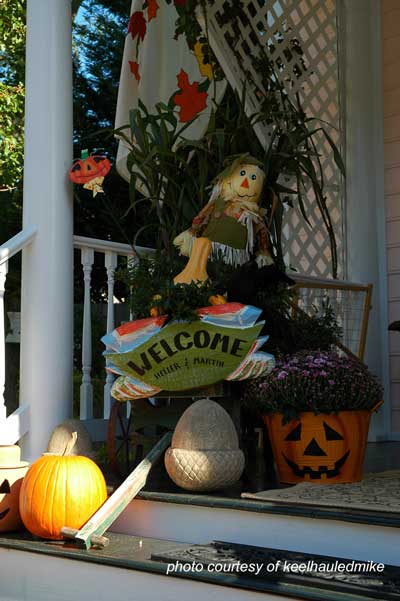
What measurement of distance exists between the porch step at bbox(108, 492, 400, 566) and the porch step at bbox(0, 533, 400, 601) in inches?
2.7

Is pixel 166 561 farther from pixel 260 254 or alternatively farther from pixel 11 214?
pixel 11 214

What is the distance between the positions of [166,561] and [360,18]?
351 centimetres

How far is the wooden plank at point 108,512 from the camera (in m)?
2.36

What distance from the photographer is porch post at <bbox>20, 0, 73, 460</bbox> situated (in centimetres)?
309

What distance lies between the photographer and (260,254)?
126 inches

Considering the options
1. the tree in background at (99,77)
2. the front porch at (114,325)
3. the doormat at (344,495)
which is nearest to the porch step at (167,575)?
the front porch at (114,325)

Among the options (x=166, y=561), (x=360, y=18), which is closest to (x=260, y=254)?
(x=166, y=561)

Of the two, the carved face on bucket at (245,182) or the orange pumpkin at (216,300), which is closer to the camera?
the orange pumpkin at (216,300)

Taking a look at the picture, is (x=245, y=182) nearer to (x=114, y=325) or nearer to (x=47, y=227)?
(x=47, y=227)

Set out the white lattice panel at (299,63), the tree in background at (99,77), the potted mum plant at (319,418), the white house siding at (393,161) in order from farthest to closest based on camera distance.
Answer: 1. the tree in background at (99,77)
2. the white house siding at (393,161)
3. the white lattice panel at (299,63)
4. the potted mum plant at (319,418)

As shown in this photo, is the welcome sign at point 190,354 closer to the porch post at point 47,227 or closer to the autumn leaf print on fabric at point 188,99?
the porch post at point 47,227

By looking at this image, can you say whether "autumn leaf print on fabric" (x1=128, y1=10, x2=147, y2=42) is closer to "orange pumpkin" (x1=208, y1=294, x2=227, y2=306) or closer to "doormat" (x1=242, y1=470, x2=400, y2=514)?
"orange pumpkin" (x1=208, y1=294, x2=227, y2=306)

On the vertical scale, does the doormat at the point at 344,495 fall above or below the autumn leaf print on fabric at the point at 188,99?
below

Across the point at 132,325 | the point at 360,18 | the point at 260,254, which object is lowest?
the point at 132,325
